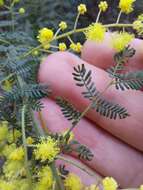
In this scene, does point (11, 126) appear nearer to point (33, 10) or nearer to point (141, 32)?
point (141, 32)

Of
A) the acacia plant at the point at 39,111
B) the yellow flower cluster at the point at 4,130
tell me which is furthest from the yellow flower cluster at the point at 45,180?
the yellow flower cluster at the point at 4,130

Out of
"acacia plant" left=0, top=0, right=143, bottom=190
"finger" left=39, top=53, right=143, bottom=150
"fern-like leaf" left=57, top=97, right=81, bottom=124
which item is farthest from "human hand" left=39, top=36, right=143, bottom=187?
"fern-like leaf" left=57, top=97, right=81, bottom=124

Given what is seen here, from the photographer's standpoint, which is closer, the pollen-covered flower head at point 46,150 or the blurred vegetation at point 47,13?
the pollen-covered flower head at point 46,150

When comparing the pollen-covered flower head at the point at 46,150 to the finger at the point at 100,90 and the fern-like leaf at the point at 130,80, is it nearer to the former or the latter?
the fern-like leaf at the point at 130,80

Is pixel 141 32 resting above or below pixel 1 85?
above

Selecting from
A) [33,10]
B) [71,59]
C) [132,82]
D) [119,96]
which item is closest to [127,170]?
[119,96]

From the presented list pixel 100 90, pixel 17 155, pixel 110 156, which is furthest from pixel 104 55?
pixel 17 155

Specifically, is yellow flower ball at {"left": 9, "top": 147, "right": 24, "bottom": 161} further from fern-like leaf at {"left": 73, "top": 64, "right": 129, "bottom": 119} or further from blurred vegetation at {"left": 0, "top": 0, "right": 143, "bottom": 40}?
blurred vegetation at {"left": 0, "top": 0, "right": 143, "bottom": 40}
